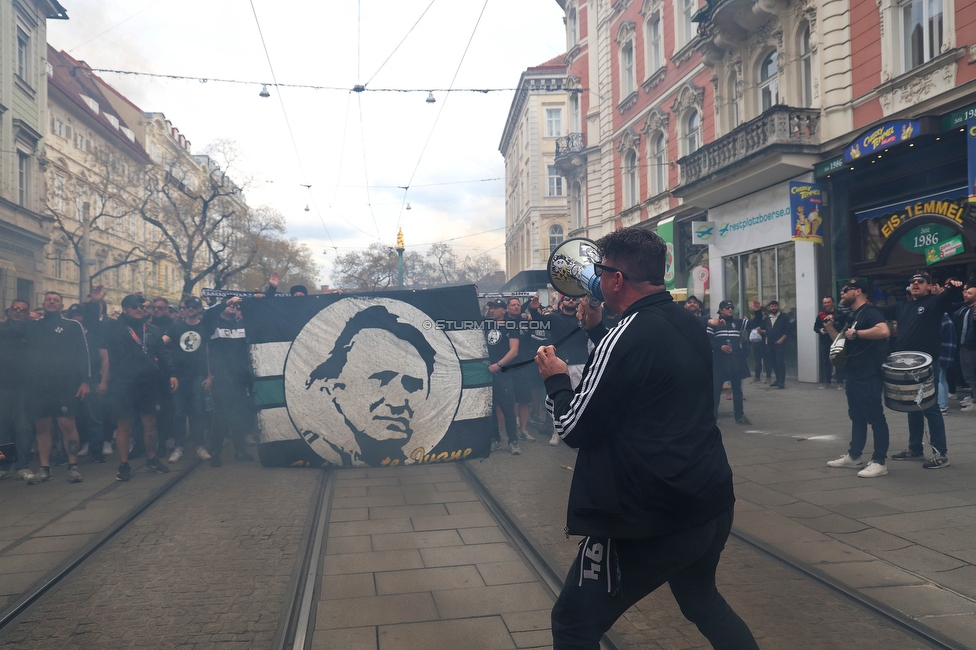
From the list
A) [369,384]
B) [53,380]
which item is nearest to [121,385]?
[53,380]

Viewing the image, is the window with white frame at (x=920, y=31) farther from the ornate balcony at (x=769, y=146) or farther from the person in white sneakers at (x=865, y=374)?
the person in white sneakers at (x=865, y=374)

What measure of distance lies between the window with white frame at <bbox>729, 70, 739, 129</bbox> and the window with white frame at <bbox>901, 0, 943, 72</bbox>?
528 cm

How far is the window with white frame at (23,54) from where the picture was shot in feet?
84.1

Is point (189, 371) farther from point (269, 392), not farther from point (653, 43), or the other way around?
point (653, 43)

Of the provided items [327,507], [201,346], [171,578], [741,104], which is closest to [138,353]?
[201,346]

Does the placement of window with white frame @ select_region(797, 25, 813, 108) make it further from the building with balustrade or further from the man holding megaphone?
the man holding megaphone

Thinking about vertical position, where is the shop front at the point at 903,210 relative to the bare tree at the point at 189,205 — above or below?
below

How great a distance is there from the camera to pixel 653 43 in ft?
75.1

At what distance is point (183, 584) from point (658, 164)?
68.6 ft

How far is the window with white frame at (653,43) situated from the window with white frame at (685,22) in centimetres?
140

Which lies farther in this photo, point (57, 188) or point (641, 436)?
point (57, 188)

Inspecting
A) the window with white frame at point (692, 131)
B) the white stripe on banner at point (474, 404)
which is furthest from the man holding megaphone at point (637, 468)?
the window with white frame at point (692, 131)

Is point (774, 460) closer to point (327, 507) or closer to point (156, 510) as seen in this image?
point (327, 507)

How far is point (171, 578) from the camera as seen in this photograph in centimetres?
429
